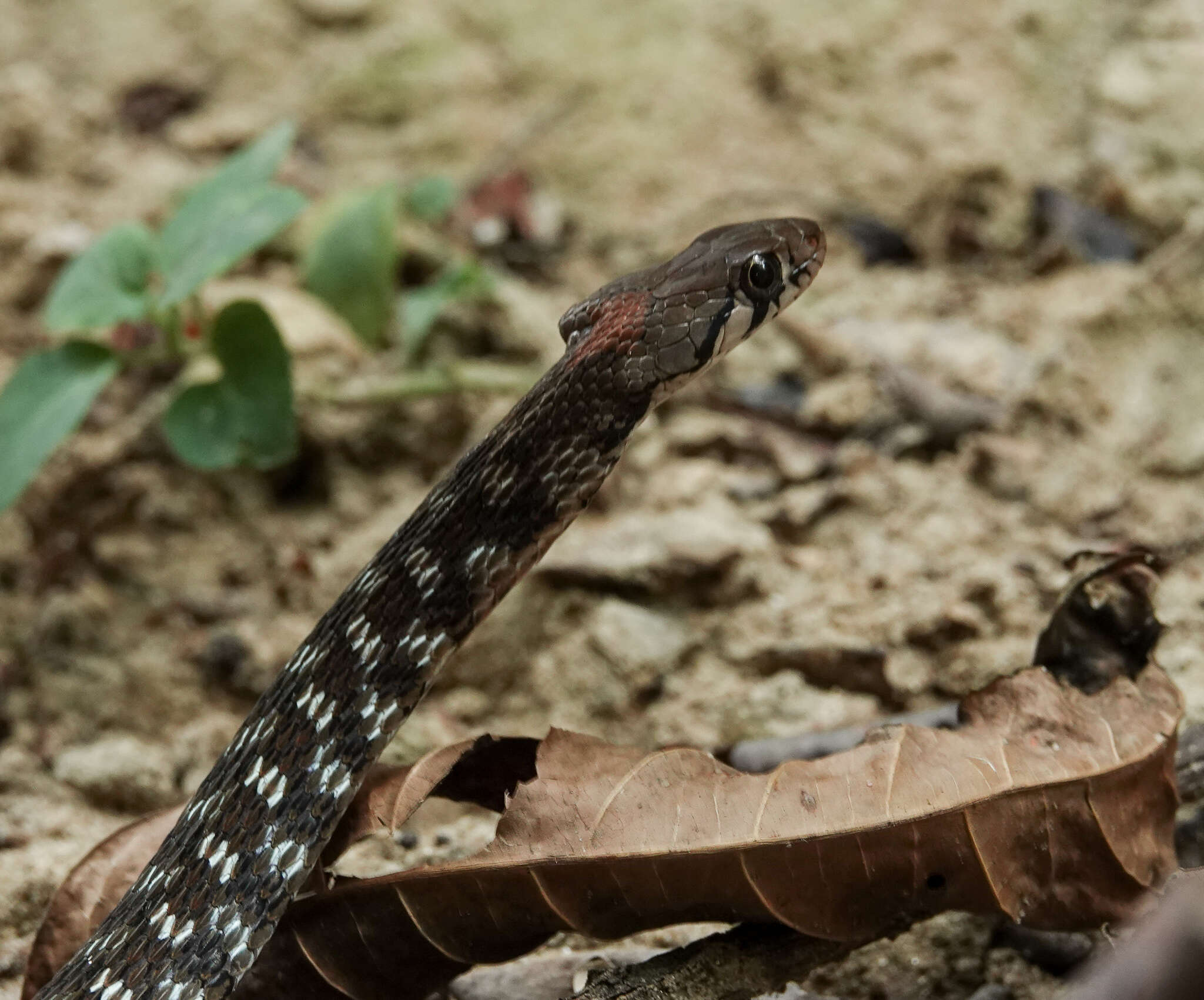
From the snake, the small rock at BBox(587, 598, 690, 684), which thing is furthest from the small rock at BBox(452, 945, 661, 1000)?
the small rock at BBox(587, 598, 690, 684)

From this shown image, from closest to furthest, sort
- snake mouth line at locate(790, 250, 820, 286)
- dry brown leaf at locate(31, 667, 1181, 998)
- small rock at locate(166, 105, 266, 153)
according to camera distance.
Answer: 1. dry brown leaf at locate(31, 667, 1181, 998)
2. snake mouth line at locate(790, 250, 820, 286)
3. small rock at locate(166, 105, 266, 153)

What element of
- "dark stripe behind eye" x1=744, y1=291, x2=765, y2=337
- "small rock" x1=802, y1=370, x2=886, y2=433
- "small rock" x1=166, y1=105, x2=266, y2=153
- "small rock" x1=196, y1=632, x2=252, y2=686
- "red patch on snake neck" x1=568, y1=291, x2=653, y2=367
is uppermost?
"red patch on snake neck" x1=568, y1=291, x2=653, y2=367

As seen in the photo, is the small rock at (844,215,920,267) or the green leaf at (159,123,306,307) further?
the small rock at (844,215,920,267)

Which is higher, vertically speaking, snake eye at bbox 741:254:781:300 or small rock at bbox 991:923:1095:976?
snake eye at bbox 741:254:781:300

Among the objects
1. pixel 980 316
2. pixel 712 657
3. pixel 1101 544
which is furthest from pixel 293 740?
pixel 980 316

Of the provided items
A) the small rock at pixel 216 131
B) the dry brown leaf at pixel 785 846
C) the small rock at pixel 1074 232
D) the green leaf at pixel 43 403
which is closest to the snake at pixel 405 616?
the dry brown leaf at pixel 785 846

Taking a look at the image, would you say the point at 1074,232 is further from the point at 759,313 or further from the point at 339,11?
the point at 339,11

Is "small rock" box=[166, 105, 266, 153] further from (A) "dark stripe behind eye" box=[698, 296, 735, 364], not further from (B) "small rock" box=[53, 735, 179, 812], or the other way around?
(A) "dark stripe behind eye" box=[698, 296, 735, 364]

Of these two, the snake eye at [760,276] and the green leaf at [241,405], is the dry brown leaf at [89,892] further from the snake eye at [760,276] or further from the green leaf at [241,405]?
the snake eye at [760,276]

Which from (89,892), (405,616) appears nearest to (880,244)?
(405,616)
